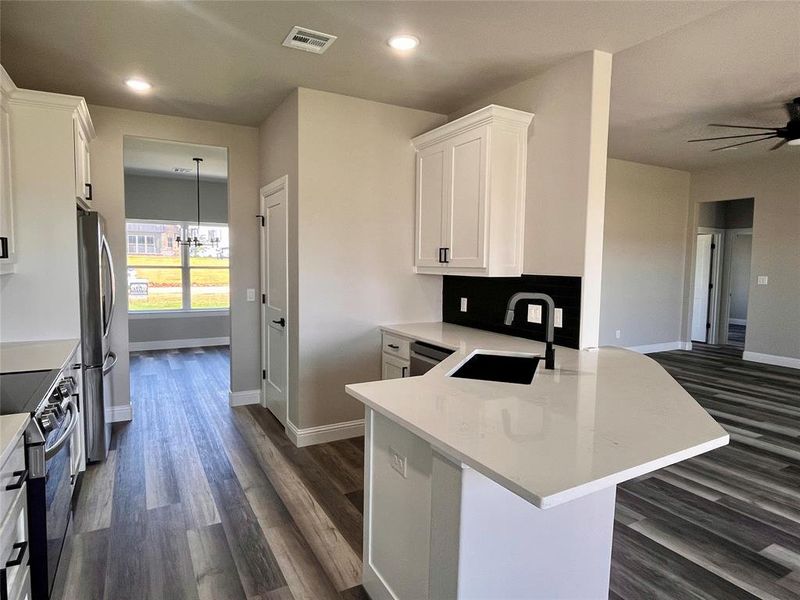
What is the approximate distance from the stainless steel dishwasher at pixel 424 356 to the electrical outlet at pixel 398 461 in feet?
4.18

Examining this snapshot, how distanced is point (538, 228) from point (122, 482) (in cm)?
316

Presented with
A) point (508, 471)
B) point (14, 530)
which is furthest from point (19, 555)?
point (508, 471)

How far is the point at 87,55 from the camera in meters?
2.95

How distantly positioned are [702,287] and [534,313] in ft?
22.4

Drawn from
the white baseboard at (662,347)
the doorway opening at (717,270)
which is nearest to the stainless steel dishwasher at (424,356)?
the white baseboard at (662,347)

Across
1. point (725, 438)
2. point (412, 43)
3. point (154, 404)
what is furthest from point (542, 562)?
point (154, 404)

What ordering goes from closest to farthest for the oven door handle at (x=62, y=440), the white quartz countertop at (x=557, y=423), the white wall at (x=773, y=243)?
the white quartz countertop at (x=557, y=423) → the oven door handle at (x=62, y=440) → the white wall at (x=773, y=243)

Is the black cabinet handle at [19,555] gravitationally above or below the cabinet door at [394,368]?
below

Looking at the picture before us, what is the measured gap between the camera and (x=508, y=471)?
1.14 m

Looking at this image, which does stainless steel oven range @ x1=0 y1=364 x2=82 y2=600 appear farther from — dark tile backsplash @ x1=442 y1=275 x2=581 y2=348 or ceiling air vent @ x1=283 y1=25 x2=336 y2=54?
dark tile backsplash @ x1=442 y1=275 x2=581 y2=348

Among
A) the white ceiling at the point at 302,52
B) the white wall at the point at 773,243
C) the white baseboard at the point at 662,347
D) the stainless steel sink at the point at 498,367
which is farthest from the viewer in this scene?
the white baseboard at the point at 662,347

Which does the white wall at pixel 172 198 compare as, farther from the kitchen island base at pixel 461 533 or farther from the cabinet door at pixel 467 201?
the kitchen island base at pixel 461 533

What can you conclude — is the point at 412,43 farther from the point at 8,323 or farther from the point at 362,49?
the point at 8,323

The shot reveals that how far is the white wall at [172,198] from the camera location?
7.30 m
